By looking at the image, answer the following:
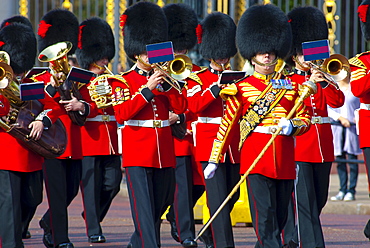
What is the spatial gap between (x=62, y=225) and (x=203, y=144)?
3.91 feet

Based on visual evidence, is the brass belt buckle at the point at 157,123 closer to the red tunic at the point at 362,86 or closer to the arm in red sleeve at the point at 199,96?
the arm in red sleeve at the point at 199,96

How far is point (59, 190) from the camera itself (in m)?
7.30

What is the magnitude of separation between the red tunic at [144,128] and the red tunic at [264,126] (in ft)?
1.57

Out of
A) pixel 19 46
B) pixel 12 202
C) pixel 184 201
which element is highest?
pixel 19 46

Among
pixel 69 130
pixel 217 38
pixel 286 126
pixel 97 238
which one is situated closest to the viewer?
pixel 286 126

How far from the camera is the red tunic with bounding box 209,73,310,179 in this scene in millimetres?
6000

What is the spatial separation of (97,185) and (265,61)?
7.76ft

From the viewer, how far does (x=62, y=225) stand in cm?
723

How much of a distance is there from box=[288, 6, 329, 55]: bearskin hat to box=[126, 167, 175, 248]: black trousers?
4.93ft

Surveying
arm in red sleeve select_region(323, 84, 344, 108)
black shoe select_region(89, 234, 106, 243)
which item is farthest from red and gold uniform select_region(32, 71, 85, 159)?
arm in red sleeve select_region(323, 84, 344, 108)

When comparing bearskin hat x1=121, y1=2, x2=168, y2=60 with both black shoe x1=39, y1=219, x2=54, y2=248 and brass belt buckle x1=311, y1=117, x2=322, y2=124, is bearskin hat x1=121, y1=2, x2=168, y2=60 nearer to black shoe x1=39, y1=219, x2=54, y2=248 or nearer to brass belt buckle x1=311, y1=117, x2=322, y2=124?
brass belt buckle x1=311, y1=117, x2=322, y2=124

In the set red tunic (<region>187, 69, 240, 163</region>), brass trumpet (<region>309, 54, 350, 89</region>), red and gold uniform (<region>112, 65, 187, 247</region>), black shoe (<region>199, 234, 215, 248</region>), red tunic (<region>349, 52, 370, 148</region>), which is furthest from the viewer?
black shoe (<region>199, 234, 215, 248</region>)

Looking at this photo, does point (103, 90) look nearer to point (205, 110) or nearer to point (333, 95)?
point (205, 110)

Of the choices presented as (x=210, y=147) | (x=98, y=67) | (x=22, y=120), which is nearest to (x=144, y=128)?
(x=22, y=120)
